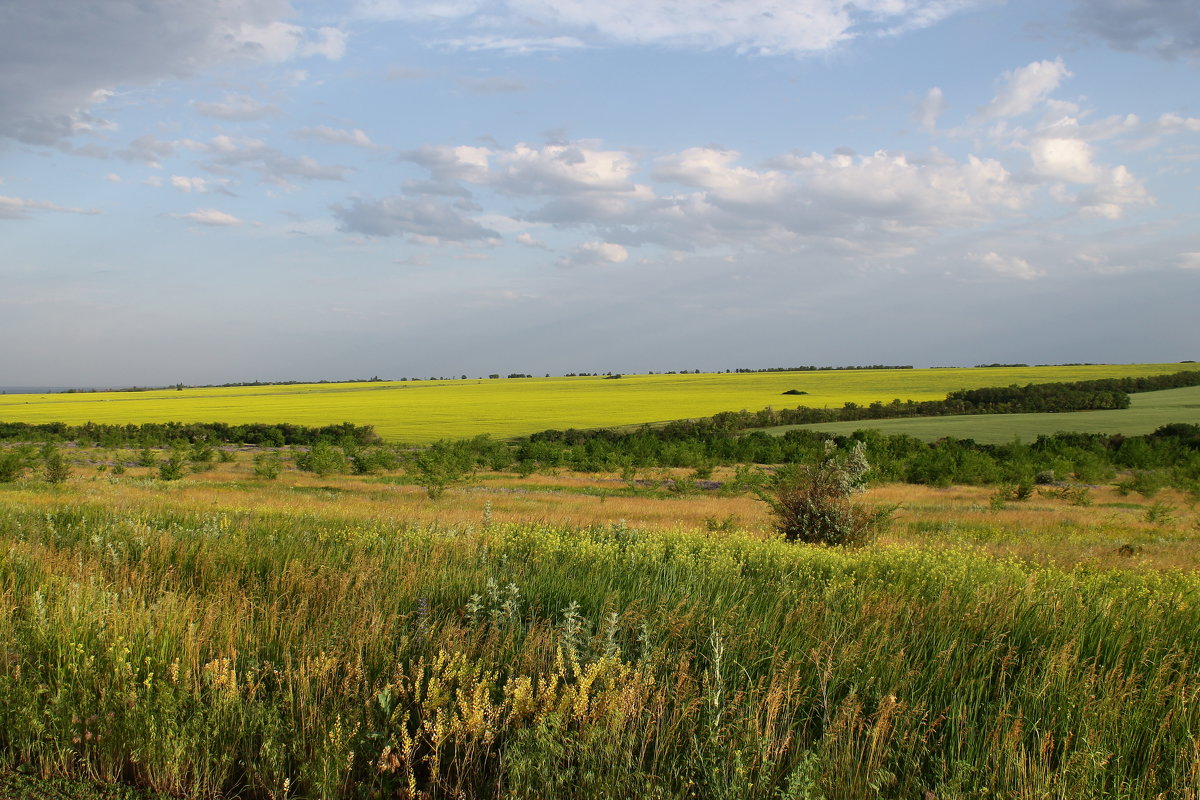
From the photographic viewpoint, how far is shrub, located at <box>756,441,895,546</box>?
13.3m

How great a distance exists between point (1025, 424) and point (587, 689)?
6694 cm

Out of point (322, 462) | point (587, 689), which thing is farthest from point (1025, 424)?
point (587, 689)

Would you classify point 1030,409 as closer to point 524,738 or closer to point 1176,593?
point 1176,593

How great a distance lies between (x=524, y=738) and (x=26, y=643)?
3.17 metres

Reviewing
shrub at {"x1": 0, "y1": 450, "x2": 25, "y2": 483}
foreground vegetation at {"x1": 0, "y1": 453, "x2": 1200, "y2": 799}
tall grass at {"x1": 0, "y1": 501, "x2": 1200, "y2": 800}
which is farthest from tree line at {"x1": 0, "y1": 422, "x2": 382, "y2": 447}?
tall grass at {"x1": 0, "y1": 501, "x2": 1200, "y2": 800}

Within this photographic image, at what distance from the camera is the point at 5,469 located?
88.7 ft

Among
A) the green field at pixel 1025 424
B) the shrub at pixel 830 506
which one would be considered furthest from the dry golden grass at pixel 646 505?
the green field at pixel 1025 424

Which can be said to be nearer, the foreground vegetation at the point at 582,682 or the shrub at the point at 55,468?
the foreground vegetation at the point at 582,682

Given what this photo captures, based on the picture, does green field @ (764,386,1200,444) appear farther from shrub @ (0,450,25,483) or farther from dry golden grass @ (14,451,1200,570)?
shrub @ (0,450,25,483)

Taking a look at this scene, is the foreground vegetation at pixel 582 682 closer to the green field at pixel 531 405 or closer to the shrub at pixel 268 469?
the shrub at pixel 268 469

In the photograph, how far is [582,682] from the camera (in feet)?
10.7

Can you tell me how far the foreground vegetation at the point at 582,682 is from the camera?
10.2ft

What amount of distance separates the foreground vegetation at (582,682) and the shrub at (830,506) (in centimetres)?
694

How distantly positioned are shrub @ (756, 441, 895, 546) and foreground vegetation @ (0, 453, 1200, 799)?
273 inches
